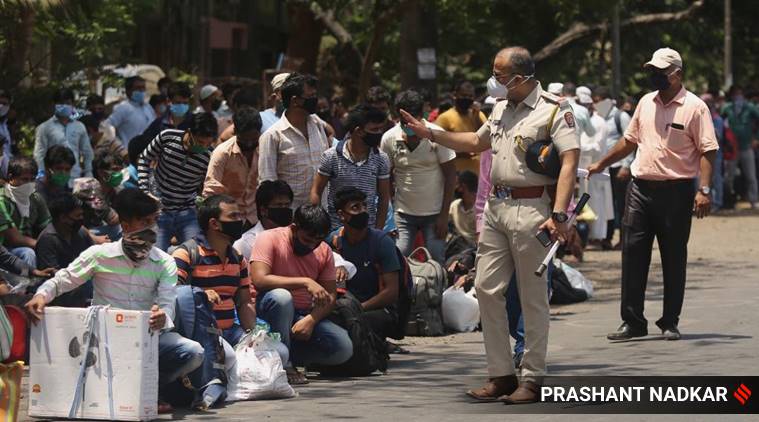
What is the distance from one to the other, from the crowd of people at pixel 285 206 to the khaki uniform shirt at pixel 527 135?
0.01m

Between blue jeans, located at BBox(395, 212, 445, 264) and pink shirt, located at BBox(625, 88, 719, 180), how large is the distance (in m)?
2.34

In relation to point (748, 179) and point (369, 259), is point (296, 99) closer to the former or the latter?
point (369, 259)

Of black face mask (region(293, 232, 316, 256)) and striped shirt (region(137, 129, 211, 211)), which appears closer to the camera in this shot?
black face mask (region(293, 232, 316, 256))

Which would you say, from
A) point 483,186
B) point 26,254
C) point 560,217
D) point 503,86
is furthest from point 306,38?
point 560,217

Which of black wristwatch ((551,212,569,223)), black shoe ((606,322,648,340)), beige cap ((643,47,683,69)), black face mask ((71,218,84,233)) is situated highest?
beige cap ((643,47,683,69))

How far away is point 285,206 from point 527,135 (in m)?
2.44

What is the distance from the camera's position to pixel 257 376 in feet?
31.8

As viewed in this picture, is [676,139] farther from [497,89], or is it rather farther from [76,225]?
[76,225]

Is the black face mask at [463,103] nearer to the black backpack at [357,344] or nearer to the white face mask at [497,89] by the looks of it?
the black backpack at [357,344]

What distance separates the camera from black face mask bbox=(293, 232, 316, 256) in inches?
419

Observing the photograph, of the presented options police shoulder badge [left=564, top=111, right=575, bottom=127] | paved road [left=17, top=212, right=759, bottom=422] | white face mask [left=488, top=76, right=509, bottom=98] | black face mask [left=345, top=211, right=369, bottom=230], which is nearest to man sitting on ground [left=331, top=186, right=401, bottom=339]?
black face mask [left=345, top=211, right=369, bottom=230]

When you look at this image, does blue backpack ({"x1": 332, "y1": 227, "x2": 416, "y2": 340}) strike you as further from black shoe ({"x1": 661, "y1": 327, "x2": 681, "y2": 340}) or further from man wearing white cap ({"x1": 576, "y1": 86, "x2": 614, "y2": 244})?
man wearing white cap ({"x1": 576, "y1": 86, "x2": 614, "y2": 244})

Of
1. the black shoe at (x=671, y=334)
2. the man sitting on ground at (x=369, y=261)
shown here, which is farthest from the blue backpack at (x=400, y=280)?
the black shoe at (x=671, y=334)

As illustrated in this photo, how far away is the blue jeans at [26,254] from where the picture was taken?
1212 cm
